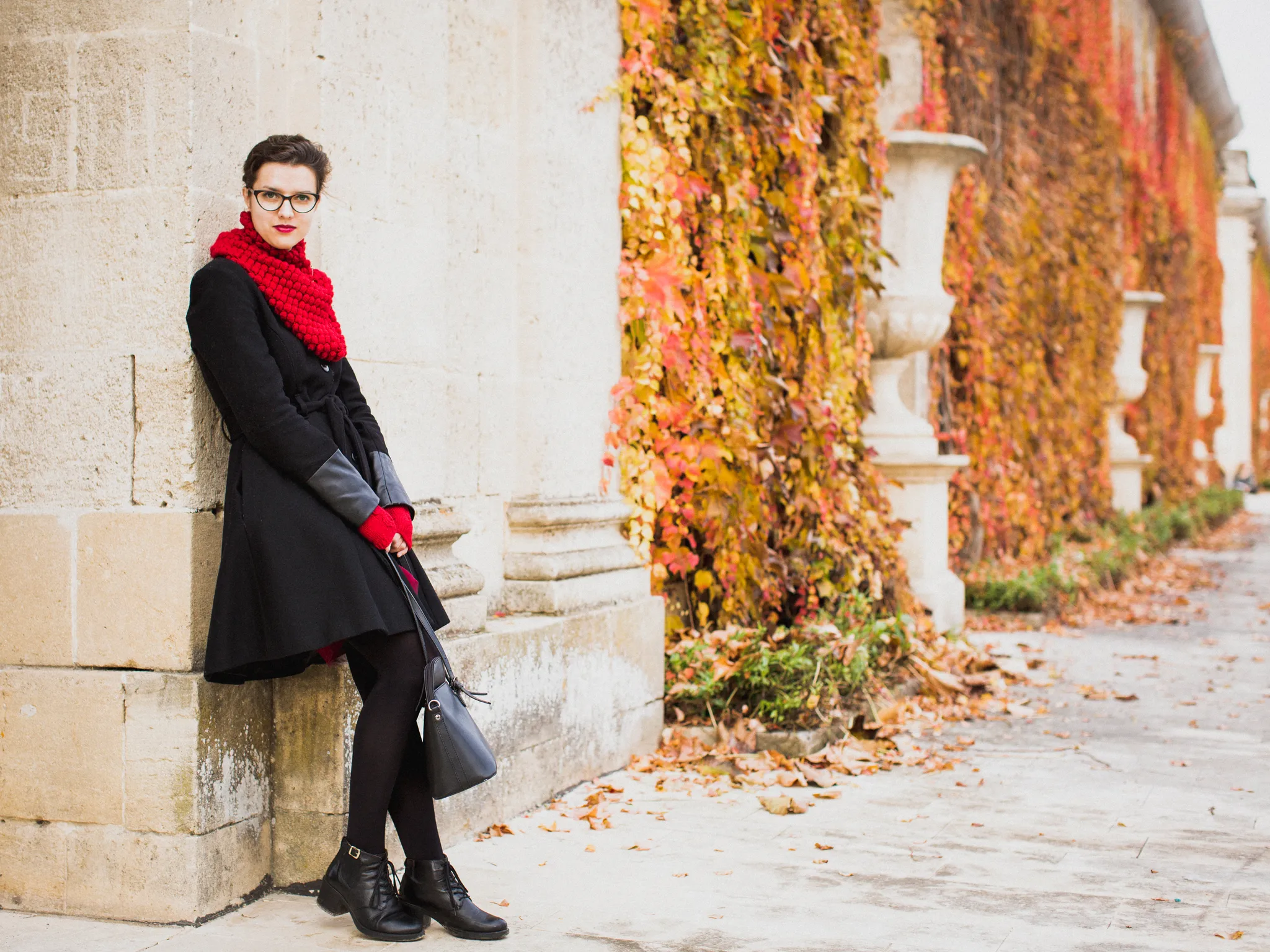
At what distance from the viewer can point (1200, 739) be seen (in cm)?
524

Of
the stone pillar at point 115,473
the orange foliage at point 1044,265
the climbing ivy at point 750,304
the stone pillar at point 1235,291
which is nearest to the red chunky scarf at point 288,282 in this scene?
the stone pillar at point 115,473

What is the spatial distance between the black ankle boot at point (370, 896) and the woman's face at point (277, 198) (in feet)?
4.33

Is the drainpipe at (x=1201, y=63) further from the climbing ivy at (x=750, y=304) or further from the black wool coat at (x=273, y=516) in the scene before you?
the black wool coat at (x=273, y=516)

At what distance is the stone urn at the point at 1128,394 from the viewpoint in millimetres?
14055

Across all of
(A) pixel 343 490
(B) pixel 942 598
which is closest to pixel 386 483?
(A) pixel 343 490

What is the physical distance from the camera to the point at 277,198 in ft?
10.0

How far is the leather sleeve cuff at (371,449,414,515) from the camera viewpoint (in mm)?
3188

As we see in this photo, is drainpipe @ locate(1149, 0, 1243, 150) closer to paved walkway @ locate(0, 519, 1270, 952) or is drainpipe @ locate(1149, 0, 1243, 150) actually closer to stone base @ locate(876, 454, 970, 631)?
stone base @ locate(876, 454, 970, 631)

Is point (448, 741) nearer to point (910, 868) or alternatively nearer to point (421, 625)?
point (421, 625)

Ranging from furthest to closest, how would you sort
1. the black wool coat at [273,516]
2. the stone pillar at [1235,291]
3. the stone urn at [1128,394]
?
1. the stone pillar at [1235,291]
2. the stone urn at [1128,394]
3. the black wool coat at [273,516]

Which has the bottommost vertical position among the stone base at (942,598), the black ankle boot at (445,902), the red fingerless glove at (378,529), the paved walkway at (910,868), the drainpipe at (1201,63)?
the paved walkway at (910,868)

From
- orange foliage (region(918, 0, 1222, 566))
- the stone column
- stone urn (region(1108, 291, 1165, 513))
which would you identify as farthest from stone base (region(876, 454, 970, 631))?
stone urn (region(1108, 291, 1165, 513))

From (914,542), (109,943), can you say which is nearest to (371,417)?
(109,943)

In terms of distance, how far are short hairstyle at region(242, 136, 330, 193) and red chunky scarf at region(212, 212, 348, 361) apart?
10cm
